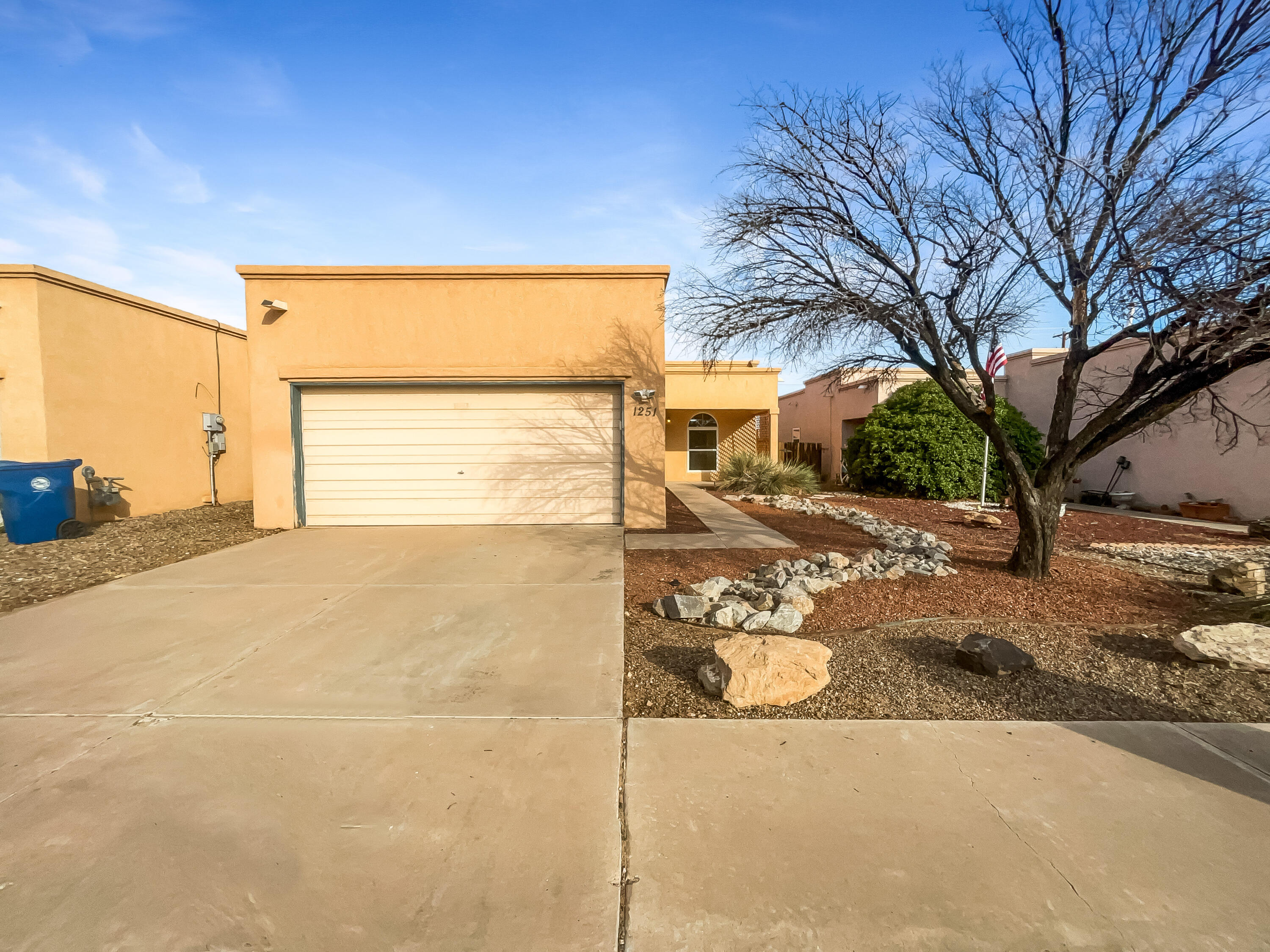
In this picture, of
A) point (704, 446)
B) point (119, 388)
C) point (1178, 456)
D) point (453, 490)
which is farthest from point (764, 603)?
point (704, 446)

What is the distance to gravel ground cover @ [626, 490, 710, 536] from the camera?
9.93 metres

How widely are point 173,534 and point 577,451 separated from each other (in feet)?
20.7

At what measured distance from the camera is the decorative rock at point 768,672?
3.60 meters

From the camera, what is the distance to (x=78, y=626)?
507 centimetres

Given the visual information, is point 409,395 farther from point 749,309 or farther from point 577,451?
point 749,309

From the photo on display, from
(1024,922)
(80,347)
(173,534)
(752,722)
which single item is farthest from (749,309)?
(80,347)

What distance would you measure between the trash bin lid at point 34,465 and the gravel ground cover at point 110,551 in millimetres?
1046

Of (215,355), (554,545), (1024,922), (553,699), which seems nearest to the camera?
(1024,922)

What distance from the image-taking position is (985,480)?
13.6 metres

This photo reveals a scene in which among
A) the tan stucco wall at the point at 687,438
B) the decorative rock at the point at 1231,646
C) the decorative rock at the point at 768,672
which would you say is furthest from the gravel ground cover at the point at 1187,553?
the tan stucco wall at the point at 687,438

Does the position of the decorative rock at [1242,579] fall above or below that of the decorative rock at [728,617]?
above

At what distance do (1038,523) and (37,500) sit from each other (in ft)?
41.2

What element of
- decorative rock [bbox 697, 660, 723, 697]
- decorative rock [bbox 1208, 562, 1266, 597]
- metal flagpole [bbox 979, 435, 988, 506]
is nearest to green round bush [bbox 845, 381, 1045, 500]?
metal flagpole [bbox 979, 435, 988, 506]

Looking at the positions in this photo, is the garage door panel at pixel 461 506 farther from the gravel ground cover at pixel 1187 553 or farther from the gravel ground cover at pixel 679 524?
the gravel ground cover at pixel 1187 553
